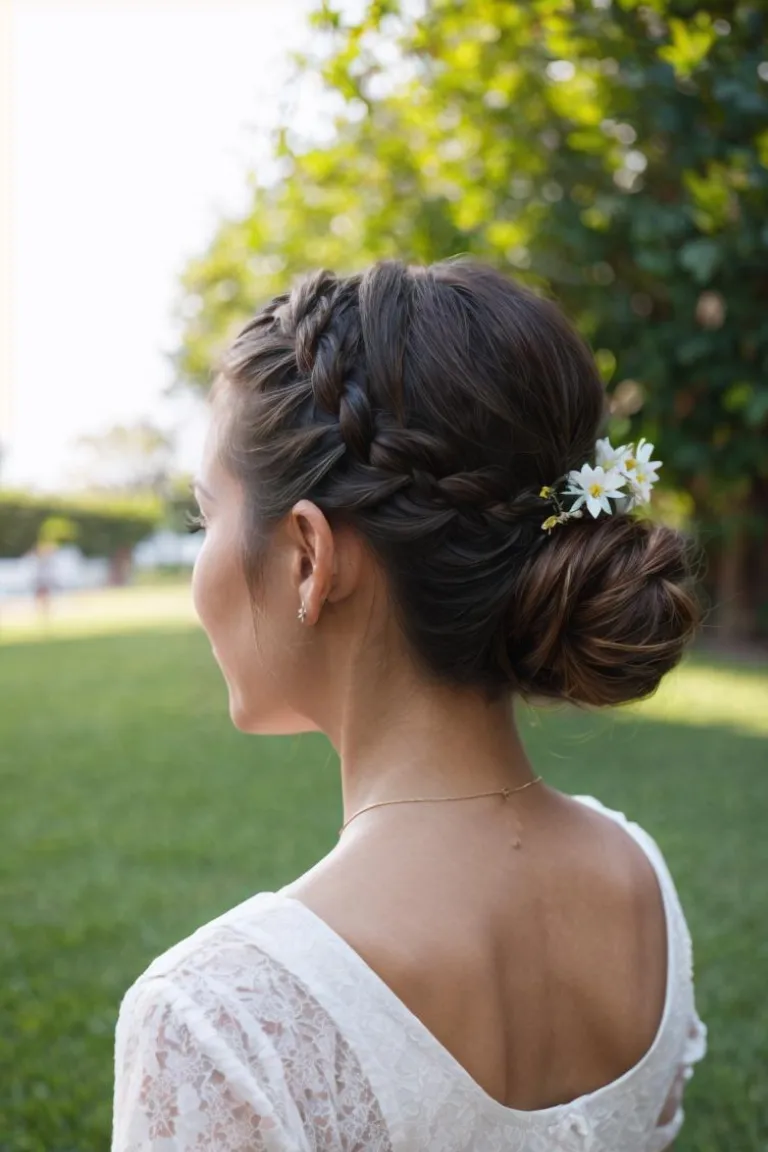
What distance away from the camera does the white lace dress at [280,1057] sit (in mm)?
919

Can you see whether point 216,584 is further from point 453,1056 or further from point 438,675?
point 453,1056

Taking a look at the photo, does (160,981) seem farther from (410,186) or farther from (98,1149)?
(410,186)

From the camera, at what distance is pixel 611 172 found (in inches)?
202

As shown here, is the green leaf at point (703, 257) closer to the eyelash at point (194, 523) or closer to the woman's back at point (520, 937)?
the eyelash at point (194, 523)

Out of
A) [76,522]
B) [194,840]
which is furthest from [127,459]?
[194,840]

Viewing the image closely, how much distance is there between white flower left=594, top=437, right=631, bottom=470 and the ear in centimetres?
30

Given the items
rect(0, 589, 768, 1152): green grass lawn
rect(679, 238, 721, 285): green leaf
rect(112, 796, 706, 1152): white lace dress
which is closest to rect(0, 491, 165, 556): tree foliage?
rect(0, 589, 768, 1152): green grass lawn

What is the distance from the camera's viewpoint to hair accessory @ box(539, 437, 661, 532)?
1.20m

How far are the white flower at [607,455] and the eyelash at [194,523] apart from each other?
460 mm

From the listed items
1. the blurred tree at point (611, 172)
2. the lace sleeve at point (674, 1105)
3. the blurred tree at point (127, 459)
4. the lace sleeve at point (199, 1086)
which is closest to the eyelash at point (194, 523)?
the lace sleeve at point (199, 1086)

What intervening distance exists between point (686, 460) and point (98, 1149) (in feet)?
9.28

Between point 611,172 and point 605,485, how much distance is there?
4.32 meters

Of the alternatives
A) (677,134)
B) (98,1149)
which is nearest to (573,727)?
(677,134)

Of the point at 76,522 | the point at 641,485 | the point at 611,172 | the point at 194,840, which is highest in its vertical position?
the point at 641,485
